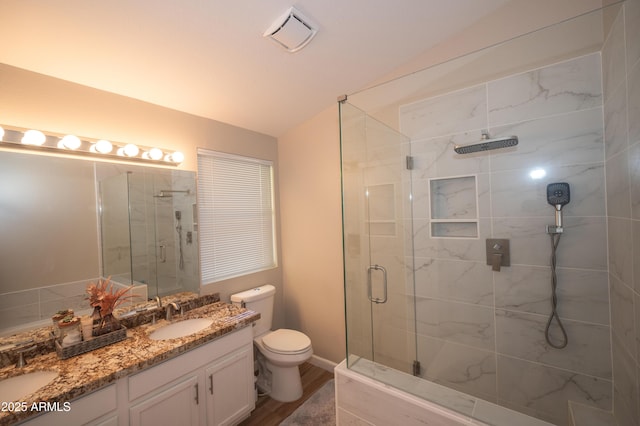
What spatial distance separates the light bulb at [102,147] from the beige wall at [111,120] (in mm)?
97

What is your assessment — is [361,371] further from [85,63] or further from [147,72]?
[85,63]

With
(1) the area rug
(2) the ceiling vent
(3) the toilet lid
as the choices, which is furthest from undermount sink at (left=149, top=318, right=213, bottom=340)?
(2) the ceiling vent

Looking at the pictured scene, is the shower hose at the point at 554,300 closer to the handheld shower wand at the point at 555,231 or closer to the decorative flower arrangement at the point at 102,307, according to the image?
the handheld shower wand at the point at 555,231

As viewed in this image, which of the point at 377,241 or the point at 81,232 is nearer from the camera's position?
the point at 81,232

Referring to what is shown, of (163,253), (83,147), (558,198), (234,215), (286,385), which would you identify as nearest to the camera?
(558,198)

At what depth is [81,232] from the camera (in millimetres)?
1674

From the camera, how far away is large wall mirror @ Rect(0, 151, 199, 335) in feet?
4.76

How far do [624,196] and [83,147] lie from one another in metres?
2.91

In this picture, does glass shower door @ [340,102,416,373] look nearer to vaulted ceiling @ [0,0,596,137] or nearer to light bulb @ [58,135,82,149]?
vaulted ceiling @ [0,0,596,137]

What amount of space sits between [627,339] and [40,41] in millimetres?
3156

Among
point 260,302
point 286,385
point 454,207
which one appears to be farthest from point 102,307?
point 454,207

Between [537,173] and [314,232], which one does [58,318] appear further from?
[537,173]

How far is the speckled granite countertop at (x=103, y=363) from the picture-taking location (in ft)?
3.68

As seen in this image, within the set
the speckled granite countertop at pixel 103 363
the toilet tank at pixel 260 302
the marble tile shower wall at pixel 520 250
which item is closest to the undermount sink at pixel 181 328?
the speckled granite countertop at pixel 103 363
